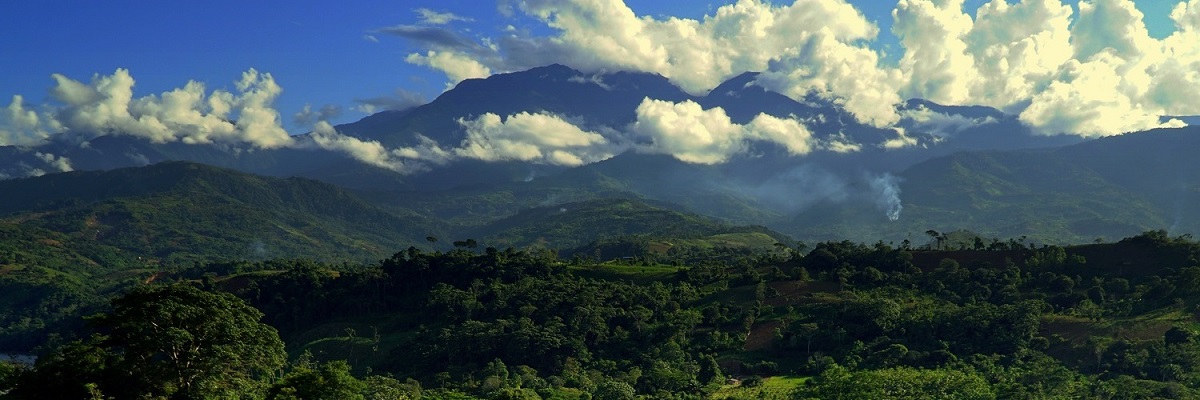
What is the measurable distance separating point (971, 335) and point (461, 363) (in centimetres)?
5687

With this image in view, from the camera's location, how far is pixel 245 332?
52625mm

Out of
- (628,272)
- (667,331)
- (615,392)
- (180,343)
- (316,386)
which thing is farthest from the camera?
(628,272)

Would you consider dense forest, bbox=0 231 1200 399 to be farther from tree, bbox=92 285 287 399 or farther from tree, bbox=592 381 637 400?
tree, bbox=592 381 637 400

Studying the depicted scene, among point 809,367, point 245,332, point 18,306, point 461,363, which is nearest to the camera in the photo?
point 245,332

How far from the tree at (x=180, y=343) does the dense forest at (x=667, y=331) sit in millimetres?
115

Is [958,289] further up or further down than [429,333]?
further up

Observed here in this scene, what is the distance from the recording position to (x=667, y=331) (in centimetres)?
10369

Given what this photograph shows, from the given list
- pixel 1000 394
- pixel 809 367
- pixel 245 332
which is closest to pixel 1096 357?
pixel 1000 394

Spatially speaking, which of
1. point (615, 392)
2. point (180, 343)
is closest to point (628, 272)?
point (615, 392)

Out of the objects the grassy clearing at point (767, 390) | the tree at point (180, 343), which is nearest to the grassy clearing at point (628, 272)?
the grassy clearing at point (767, 390)

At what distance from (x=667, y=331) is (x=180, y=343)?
63337mm

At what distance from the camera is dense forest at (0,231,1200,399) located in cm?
5141

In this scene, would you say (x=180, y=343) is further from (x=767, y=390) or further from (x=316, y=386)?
(x=767, y=390)

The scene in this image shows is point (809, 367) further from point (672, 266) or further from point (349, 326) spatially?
point (349, 326)
